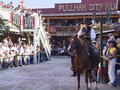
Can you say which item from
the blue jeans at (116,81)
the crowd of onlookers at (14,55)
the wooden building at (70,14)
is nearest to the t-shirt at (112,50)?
the blue jeans at (116,81)

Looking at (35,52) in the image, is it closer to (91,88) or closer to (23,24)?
(23,24)

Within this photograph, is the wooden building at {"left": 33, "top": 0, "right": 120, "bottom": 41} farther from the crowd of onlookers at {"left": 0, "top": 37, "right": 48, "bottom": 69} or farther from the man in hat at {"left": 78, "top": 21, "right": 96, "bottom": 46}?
the man in hat at {"left": 78, "top": 21, "right": 96, "bottom": 46}

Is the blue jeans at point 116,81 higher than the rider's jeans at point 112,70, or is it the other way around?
the rider's jeans at point 112,70

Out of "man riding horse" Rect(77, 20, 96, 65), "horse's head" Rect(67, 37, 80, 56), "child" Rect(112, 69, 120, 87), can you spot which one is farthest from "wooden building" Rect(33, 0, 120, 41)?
"horse's head" Rect(67, 37, 80, 56)

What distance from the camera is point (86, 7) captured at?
45844 mm

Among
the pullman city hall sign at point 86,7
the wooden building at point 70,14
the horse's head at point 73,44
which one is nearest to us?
the horse's head at point 73,44

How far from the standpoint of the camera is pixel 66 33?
43250 millimetres

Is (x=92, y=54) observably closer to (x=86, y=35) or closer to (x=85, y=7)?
(x=86, y=35)

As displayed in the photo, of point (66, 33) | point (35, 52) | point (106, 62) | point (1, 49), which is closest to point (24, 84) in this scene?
point (106, 62)

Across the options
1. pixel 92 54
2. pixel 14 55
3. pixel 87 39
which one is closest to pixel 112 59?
pixel 92 54

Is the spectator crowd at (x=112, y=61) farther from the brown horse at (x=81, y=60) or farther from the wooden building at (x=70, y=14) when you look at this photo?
the wooden building at (x=70, y=14)

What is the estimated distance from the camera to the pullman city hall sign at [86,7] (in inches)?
1769

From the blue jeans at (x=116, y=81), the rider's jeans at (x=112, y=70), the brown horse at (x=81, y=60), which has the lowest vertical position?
the blue jeans at (x=116, y=81)

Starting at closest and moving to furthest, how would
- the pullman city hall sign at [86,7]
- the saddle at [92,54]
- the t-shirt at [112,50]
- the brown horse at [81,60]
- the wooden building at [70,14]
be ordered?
the brown horse at [81,60]
the saddle at [92,54]
the t-shirt at [112,50]
the wooden building at [70,14]
the pullman city hall sign at [86,7]
